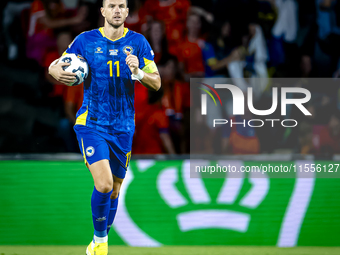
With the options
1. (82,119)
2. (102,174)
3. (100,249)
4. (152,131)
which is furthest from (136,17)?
(100,249)

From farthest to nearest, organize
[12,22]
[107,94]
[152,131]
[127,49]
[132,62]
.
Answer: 1. [12,22]
2. [152,131]
3. [127,49]
4. [107,94]
5. [132,62]

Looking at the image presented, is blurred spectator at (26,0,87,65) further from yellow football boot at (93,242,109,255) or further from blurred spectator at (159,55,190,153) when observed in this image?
yellow football boot at (93,242,109,255)

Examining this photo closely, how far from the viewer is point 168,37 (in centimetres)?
588

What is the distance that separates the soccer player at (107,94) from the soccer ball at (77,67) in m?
0.05

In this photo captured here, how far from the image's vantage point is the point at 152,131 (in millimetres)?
5500

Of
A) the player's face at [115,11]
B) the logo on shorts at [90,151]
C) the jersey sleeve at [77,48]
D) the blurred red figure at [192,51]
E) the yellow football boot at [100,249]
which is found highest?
the player's face at [115,11]

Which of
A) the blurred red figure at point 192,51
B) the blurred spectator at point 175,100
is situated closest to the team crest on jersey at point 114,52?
the blurred spectator at point 175,100

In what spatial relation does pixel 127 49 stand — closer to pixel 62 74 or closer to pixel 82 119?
pixel 62 74

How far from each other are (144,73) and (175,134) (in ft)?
6.45

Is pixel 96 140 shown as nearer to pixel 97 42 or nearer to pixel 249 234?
pixel 97 42

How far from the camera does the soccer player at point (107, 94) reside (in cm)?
363

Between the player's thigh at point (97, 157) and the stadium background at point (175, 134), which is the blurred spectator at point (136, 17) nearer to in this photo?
the stadium background at point (175, 134)

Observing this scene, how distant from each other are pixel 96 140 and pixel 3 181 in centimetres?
146

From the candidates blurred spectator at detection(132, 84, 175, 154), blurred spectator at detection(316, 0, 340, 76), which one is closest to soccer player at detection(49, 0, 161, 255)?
blurred spectator at detection(132, 84, 175, 154)
